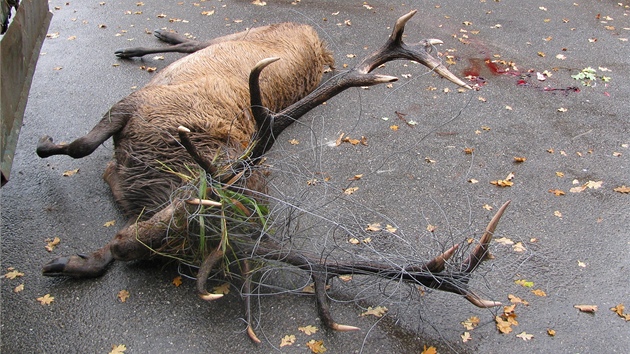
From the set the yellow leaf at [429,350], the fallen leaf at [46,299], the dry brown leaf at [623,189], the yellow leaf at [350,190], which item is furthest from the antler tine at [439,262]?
the dry brown leaf at [623,189]

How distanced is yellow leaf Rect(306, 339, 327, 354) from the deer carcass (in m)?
0.16

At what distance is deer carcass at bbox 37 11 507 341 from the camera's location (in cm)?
323

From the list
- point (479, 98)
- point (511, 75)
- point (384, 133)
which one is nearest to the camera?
point (384, 133)

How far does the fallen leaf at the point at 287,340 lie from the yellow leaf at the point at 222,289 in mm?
511

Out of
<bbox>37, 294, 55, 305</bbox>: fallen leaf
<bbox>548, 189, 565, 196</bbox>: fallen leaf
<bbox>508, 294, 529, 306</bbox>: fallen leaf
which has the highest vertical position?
<bbox>37, 294, 55, 305</bbox>: fallen leaf

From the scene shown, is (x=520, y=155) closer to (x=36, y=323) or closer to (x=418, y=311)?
(x=418, y=311)

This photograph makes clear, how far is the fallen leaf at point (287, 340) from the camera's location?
334cm

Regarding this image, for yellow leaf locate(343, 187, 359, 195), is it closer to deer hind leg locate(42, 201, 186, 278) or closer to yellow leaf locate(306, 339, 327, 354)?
yellow leaf locate(306, 339, 327, 354)

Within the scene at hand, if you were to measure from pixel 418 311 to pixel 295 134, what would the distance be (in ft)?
8.17

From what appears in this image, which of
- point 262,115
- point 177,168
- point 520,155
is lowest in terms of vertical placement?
point 520,155

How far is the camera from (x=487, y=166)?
16.8 ft

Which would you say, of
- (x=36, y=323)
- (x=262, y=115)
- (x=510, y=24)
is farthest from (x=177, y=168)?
(x=510, y=24)

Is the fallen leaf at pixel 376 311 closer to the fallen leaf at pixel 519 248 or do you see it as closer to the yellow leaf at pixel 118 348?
the fallen leaf at pixel 519 248

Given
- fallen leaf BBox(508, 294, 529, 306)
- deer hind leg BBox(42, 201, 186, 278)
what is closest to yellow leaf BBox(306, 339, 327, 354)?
deer hind leg BBox(42, 201, 186, 278)
